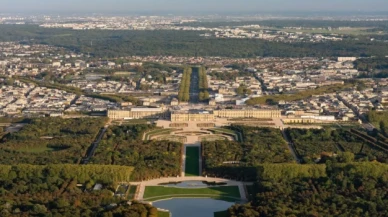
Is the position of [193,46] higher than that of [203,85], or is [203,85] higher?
[203,85]

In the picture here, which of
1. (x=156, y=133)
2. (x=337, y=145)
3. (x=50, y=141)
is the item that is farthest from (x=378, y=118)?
(x=50, y=141)

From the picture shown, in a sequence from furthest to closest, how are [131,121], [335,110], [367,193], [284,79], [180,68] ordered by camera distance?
[180,68]
[284,79]
[335,110]
[131,121]
[367,193]

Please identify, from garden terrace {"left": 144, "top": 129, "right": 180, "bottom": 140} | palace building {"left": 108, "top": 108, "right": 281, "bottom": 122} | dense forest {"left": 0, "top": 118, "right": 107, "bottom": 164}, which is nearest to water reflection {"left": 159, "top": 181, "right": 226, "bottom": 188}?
dense forest {"left": 0, "top": 118, "right": 107, "bottom": 164}

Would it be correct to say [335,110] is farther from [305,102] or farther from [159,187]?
[159,187]

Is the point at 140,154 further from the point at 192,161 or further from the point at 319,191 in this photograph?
the point at 319,191

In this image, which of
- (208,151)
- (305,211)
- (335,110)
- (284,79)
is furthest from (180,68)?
(305,211)

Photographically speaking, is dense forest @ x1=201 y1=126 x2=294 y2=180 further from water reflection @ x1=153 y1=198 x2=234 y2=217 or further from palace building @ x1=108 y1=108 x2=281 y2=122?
palace building @ x1=108 y1=108 x2=281 y2=122
